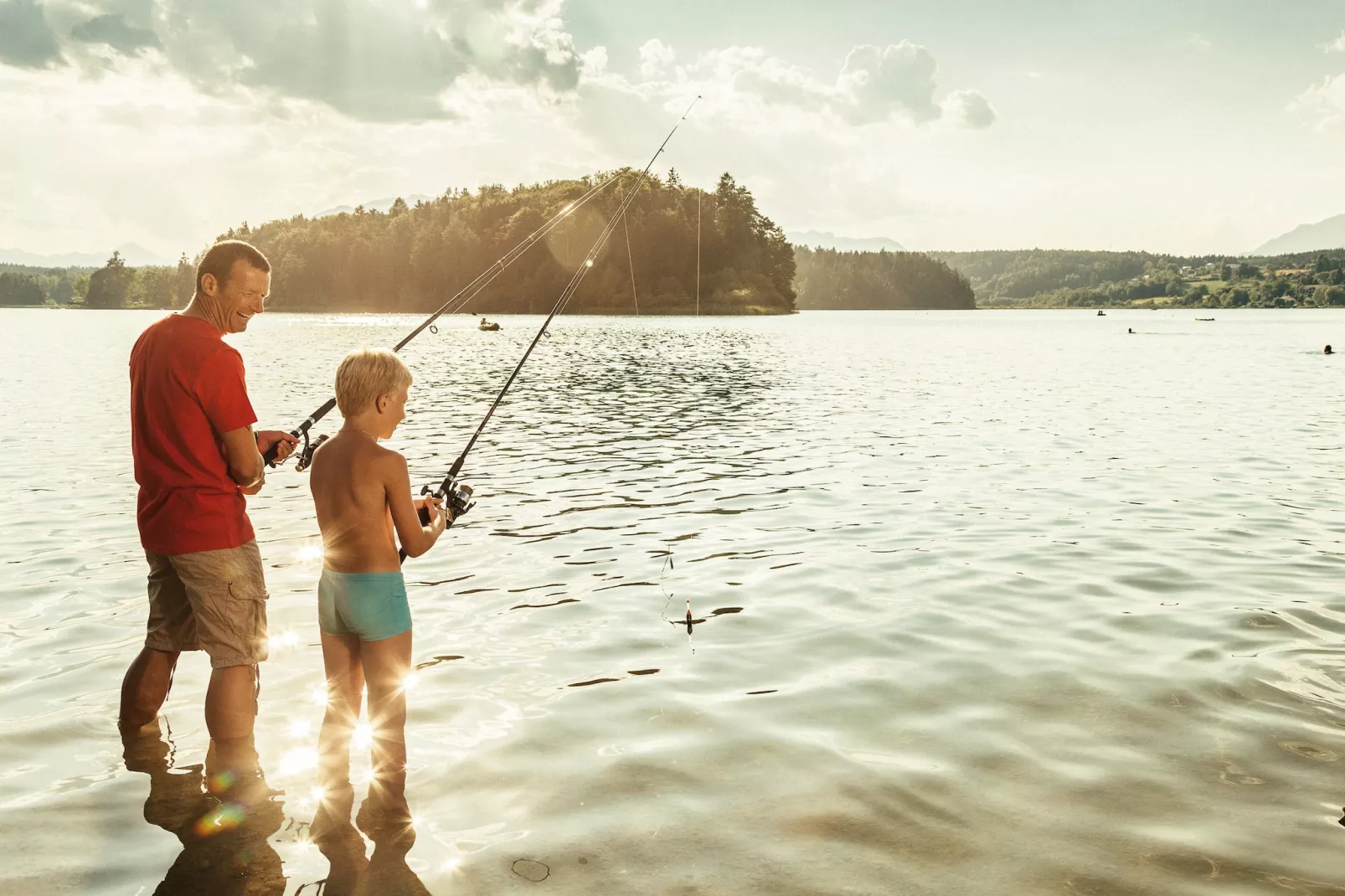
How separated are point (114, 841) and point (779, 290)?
198m

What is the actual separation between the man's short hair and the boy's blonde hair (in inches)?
35.0

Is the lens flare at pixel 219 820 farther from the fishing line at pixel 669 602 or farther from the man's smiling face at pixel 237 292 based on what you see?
the fishing line at pixel 669 602

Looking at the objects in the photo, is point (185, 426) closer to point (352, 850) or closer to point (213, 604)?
point (213, 604)

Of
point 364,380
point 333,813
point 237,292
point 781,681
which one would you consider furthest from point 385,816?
point 781,681

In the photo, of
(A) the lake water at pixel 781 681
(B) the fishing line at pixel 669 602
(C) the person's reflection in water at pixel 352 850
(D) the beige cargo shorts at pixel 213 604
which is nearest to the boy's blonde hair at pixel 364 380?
(D) the beige cargo shorts at pixel 213 604

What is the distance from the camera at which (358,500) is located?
513 centimetres

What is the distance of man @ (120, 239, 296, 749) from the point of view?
5395 mm

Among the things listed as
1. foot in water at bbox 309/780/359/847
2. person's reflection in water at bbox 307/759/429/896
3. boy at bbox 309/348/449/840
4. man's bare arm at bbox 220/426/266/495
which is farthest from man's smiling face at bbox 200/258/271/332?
foot in water at bbox 309/780/359/847

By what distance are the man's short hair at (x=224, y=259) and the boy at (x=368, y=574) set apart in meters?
0.98

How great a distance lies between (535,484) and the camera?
17391 mm

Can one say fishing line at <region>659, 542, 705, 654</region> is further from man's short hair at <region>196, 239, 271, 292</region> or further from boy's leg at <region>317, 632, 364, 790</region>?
man's short hair at <region>196, 239, 271, 292</region>

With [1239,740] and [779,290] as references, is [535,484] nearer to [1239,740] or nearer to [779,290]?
[1239,740]

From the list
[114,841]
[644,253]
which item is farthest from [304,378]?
[644,253]

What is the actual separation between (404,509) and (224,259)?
186 centimetres
